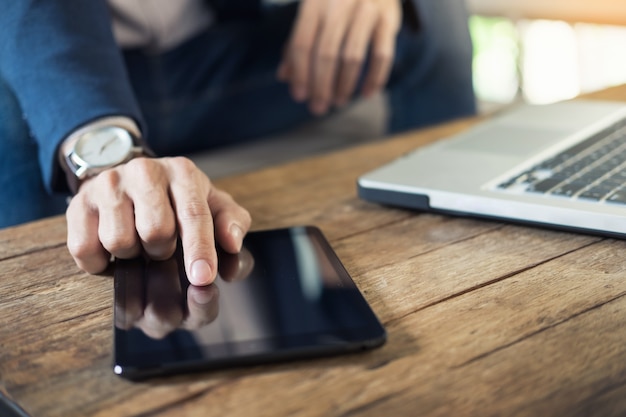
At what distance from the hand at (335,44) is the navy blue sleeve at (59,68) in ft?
1.11

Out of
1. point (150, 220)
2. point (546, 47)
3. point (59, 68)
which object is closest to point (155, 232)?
point (150, 220)

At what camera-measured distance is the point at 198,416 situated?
40 cm

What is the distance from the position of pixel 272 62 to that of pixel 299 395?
1.05 metres

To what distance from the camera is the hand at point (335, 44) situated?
1.10 m

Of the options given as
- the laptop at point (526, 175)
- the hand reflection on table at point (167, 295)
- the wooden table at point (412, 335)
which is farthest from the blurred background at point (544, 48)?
the hand reflection on table at point (167, 295)

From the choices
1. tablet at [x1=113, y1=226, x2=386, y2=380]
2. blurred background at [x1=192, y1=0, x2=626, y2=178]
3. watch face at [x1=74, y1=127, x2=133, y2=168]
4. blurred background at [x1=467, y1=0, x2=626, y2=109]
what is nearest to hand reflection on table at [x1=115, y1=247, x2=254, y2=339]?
tablet at [x1=113, y1=226, x2=386, y2=380]

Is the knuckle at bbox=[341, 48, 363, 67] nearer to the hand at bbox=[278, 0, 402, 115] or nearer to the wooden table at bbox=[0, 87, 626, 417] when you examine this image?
the hand at bbox=[278, 0, 402, 115]

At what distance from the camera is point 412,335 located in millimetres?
473

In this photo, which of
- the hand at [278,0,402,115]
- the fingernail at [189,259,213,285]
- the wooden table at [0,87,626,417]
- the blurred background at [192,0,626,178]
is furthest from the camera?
the blurred background at [192,0,626,178]

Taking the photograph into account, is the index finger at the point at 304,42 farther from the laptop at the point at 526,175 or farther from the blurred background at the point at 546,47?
the blurred background at the point at 546,47

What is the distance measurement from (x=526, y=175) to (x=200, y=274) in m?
0.32

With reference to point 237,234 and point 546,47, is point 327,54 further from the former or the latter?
point 546,47

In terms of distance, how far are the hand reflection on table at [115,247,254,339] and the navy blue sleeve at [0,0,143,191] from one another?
244 mm

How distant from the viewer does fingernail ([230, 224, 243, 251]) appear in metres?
0.59
